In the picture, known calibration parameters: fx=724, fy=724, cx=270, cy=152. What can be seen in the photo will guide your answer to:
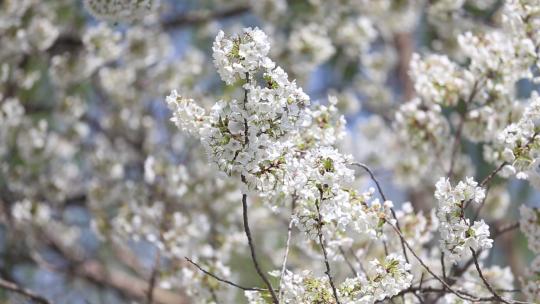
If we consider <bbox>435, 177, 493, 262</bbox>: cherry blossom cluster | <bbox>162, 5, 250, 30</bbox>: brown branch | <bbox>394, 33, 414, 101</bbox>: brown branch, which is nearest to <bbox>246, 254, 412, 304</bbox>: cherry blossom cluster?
<bbox>435, 177, 493, 262</bbox>: cherry blossom cluster

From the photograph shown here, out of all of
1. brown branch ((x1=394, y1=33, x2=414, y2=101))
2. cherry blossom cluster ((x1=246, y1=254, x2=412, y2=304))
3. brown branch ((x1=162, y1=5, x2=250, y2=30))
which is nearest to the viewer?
cherry blossom cluster ((x1=246, y1=254, x2=412, y2=304))

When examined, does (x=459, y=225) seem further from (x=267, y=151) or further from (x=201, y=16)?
(x=201, y=16)

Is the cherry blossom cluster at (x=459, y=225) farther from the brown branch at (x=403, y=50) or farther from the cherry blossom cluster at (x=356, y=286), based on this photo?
the brown branch at (x=403, y=50)

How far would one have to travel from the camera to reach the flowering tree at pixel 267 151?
1.86 meters

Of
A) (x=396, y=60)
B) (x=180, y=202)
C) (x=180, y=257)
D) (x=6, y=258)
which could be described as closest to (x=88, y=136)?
(x=6, y=258)

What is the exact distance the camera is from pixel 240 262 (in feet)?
18.2

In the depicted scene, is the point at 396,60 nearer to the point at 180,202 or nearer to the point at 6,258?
the point at 180,202

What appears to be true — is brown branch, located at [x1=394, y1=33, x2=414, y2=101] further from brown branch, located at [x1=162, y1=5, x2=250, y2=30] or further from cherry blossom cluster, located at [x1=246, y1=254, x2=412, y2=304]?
cherry blossom cluster, located at [x1=246, y1=254, x2=412, y2=304]

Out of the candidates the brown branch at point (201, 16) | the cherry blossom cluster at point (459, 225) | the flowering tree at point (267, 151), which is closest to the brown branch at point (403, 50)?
the flowering tree at point (267, 151)

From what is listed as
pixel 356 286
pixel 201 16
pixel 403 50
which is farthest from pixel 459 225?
pixel 403 50

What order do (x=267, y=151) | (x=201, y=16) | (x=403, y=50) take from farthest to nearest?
1. (x=403, y=50)
2. (x=201, y=16)
3. (x=267, y=151)

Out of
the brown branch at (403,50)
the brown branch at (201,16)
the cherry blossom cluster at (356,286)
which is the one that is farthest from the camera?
the brown branch at (403,50)

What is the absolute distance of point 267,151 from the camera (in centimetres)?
179

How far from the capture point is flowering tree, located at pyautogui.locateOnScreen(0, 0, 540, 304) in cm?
186
